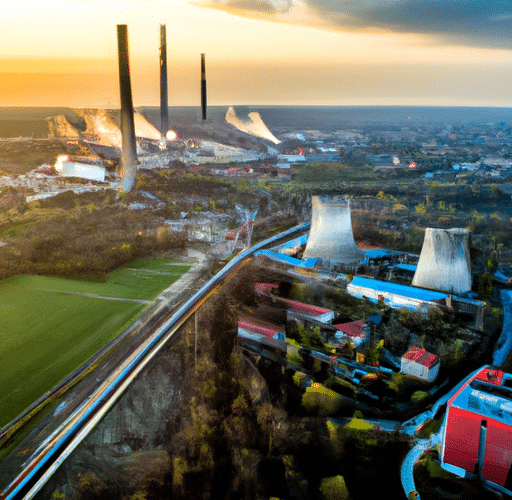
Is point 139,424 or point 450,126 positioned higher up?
point 450,126

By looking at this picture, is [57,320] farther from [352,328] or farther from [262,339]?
[352,328]

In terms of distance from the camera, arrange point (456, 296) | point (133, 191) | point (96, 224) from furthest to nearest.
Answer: point (133, 191), point (96, 224), point (456, 296)

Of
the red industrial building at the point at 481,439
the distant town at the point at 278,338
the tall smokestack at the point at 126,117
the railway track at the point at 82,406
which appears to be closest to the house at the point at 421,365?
the distant town at the point at 278,338

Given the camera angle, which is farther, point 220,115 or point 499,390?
point 220,115

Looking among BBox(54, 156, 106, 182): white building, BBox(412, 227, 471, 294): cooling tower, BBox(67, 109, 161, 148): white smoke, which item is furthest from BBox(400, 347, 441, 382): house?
BBox(67, 109, 161, 148): white smoke

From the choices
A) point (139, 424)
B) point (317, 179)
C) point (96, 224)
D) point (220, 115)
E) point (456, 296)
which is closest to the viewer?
point (139, 424)

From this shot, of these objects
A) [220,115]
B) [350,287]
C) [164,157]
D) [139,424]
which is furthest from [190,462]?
[220,115]

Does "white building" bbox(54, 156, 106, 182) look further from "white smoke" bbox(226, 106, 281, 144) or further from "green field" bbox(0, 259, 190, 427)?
"white smoke" bbox(226, 106, 281, 144)

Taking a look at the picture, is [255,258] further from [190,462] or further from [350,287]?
[190,462]
